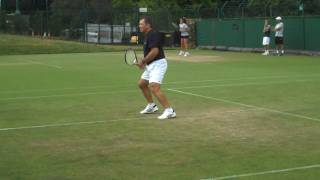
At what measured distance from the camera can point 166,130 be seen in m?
9.81

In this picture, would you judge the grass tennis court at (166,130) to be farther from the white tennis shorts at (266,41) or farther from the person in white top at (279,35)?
the white tennis shorts at (266,41)

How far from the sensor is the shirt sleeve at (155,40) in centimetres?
1098

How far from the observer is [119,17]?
1766 inches

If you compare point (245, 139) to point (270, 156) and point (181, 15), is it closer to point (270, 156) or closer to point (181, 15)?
point (270, 156)

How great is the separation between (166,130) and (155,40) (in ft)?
6.22

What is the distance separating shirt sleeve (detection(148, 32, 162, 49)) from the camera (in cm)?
1098

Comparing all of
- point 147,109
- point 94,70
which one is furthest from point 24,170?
point 94,70

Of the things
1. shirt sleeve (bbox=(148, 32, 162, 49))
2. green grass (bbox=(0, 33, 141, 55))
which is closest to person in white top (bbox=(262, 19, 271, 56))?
green grass (bbox=(0, 33, 141, 55))

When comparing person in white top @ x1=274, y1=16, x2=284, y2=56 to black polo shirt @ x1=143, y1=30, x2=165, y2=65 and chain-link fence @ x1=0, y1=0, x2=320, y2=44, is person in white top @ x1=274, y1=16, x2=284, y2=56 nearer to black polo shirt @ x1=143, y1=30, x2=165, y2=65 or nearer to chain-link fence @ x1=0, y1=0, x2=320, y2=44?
chain-link fence @ x1=0, y1=0, x2=320, y2=44

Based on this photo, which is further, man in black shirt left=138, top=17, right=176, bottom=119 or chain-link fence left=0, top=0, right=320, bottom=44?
chain-link fence left=0, top=0, right=320, bottom=44

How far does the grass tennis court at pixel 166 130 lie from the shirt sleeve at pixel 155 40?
1281 millimetres

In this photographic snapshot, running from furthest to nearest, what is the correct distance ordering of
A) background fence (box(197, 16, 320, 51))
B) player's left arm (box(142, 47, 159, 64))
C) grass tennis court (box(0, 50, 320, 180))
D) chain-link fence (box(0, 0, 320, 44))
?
1. chain-link fence (box(0, 0, 320, 44))
2. background fence (box(197, 16, 320, 51))
3. player's left arm (box(142, 47, 159, 64))
4. grass tennis court (box(0, 50, 320, 180))

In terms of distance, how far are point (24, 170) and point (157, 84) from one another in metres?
4.18

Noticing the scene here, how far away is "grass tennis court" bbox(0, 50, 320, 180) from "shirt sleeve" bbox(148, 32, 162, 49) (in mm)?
1281
